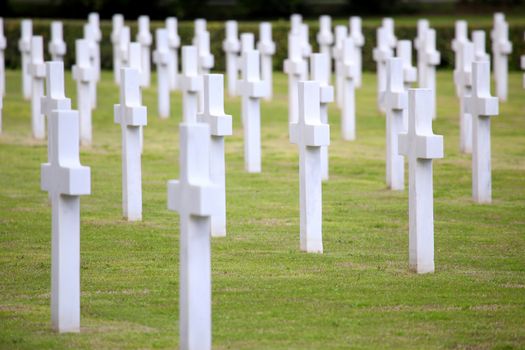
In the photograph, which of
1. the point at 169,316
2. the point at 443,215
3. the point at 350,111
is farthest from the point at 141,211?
the point at 350,111

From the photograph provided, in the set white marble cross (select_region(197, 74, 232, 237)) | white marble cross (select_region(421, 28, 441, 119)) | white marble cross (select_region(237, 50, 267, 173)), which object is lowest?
white marble cross (select_region(197, 74, 232, 237))

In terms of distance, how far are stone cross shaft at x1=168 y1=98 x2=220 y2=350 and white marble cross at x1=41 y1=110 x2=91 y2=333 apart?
0.85 m

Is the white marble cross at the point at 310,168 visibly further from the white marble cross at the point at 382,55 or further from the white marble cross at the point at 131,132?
the white marble cross at the point at 382,55

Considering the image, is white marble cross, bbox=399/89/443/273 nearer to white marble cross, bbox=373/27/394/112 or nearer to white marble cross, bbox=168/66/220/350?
white marble cross, bbox=168/66/220/350

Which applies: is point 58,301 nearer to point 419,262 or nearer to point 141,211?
point 419,262

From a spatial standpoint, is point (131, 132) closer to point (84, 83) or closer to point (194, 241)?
point (194, 241)

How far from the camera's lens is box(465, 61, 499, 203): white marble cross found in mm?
12367

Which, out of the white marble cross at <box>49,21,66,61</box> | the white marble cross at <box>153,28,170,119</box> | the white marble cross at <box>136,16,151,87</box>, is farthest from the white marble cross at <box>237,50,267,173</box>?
the white marble cross at <box>136,16,151,87</box>

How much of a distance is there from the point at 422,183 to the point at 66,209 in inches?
114

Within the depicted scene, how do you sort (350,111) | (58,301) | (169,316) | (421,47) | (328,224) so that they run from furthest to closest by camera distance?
1. (421,47)
2. (350,111)
3. (328,224)
4. (169,316)
5. (58,301)

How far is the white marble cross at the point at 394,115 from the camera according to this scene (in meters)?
12.7

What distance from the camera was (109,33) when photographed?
29141mm

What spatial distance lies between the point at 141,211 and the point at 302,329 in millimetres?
4426

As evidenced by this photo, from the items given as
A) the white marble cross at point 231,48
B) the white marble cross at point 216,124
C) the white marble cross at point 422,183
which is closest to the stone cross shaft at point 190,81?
the white marble cross at point 216,124
